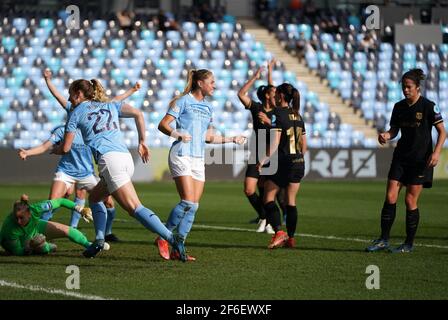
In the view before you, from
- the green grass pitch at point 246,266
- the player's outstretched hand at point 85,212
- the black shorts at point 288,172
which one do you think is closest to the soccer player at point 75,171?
the green grass pitch at point 246,266

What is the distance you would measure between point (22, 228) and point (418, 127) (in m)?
4.78

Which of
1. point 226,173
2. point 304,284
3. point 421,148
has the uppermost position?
point 421,148

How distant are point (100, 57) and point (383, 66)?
33.7 feet

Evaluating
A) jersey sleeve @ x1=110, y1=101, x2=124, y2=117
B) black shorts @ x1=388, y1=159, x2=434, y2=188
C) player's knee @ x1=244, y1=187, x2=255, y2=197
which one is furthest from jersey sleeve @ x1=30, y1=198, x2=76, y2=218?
player's knee @ x1=244, y1=187, x2=255, y2=197

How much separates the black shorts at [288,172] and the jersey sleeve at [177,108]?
2.06 metres

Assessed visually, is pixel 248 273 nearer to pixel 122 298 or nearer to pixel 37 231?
pixel 122 298

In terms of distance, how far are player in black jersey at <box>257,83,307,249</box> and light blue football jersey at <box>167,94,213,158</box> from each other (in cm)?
165

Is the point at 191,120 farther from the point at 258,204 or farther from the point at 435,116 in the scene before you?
the point at 258,204

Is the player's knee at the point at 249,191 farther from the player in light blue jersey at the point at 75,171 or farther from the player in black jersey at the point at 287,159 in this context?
the player in light blue jersey at the point at 75,171

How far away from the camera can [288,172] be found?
13.0 metres

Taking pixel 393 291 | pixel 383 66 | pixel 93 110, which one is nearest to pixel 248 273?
pixel 393 291

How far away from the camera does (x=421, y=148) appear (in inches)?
479

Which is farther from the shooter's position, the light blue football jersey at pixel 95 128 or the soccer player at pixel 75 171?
the soccer player at pixel 75 171

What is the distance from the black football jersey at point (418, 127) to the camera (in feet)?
39.8
